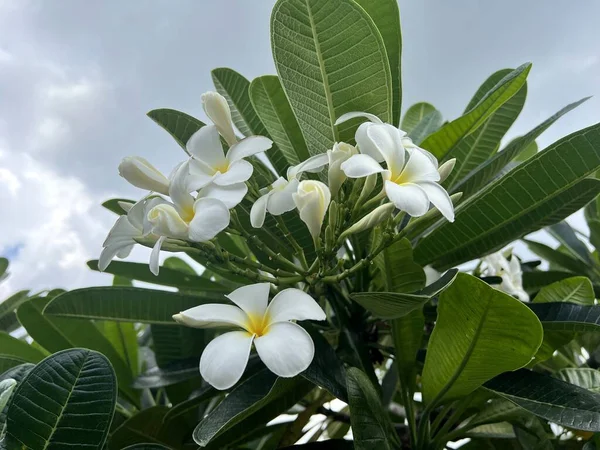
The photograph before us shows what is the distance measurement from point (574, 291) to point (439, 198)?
1.58 ft

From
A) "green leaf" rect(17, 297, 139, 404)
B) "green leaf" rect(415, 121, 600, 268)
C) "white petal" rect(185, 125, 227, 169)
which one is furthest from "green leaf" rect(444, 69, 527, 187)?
"green leaf" rect(17, 297, 139, 404)

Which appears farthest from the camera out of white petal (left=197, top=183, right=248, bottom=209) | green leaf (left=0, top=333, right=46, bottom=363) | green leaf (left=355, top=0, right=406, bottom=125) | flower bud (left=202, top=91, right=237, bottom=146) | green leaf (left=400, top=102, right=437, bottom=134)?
green leaf (left=400, top=102, right=437, bottom=134)

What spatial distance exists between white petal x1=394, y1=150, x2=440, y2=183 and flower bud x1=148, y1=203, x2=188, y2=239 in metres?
0.26

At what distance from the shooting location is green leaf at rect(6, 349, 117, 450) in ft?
1.86

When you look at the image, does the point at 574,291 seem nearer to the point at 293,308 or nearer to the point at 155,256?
the point at 293,308

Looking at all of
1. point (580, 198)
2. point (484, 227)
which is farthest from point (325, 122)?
point (580, 198)

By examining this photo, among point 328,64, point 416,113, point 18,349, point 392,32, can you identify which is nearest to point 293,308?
point 328,64

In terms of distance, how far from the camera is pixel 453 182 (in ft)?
3.22

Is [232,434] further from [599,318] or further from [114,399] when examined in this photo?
[599,318]

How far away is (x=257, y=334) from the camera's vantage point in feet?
1.82

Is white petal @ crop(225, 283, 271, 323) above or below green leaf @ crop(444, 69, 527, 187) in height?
below

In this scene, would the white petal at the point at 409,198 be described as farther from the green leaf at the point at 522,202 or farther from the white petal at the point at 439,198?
the green leaf at the point at 522,202

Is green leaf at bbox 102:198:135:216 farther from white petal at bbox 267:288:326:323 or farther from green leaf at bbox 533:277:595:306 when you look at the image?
green leaf at bbox 533:277:595:306

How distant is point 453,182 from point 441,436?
44 cm
